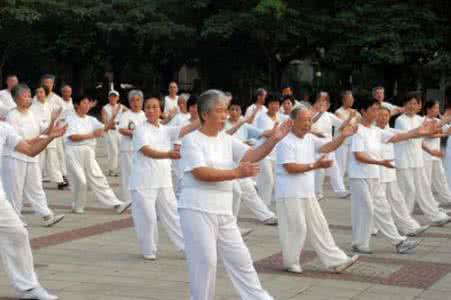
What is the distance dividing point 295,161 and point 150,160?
1.74 meters

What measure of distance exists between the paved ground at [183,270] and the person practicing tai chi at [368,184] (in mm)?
220

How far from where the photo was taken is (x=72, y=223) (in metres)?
12.2

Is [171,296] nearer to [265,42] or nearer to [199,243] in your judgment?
[199,243]

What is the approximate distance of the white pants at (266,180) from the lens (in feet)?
44.3

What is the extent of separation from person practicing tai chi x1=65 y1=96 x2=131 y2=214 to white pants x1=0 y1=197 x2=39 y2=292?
18.7ft

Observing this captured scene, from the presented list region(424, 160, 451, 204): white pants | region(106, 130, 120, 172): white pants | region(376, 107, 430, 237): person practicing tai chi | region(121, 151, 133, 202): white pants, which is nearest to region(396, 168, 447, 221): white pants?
region(376, 107, 430, 237): person practicing tai chi

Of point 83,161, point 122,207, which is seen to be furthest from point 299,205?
point 83,161

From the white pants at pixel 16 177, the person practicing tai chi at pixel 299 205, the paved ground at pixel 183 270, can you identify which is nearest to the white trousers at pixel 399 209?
the paved ground at pixel 183 270

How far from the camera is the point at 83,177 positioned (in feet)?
43.6

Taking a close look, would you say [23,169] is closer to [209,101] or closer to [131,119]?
[131,119]

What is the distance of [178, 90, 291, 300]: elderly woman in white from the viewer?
6348 millimetres

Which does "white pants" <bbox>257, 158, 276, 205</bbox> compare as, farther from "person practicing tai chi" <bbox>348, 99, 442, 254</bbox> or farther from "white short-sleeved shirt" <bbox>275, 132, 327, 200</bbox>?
"white short-sleeved shirt" <bbox>275, 132, 327, 200</bbox>

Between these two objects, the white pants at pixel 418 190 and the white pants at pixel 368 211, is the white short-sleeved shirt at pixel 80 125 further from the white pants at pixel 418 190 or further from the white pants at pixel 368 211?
the white pants at pixel 368 211

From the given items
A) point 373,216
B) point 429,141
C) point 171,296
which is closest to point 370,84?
point 429,141
